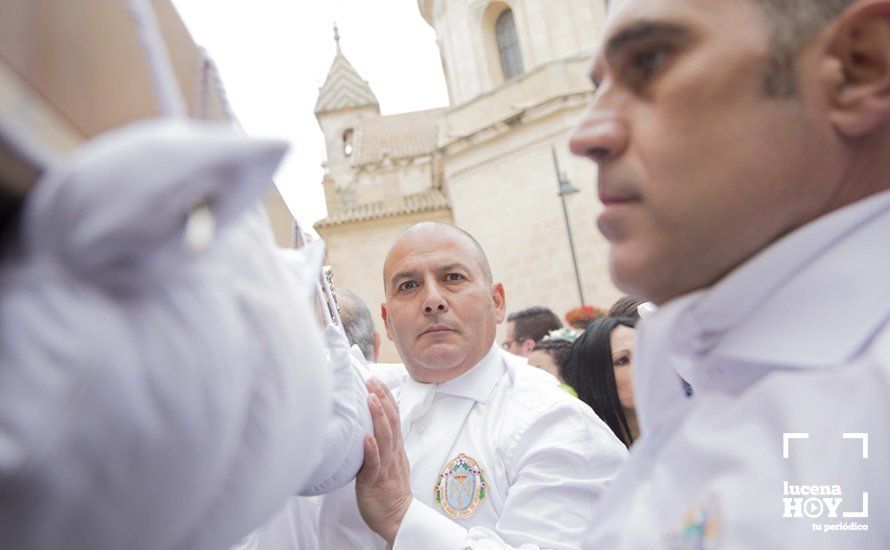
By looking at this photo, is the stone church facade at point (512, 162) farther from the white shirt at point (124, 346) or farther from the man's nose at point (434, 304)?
the white shirt at point (124, 346)

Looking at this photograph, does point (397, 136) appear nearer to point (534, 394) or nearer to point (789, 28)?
point (534, 394)

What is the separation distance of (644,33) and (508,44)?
16.0 meters

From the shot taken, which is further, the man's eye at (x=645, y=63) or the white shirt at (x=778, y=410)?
the man's eye at (x=645, y=63)

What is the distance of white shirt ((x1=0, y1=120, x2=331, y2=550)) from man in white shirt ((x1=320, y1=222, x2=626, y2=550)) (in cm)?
91

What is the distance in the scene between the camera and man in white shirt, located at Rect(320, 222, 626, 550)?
1620 mm

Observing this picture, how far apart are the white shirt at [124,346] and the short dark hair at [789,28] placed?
71 centimetres

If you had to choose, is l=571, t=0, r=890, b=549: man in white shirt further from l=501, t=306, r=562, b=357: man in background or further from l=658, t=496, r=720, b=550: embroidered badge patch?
l=501, t=306, r=562, b=357: man in background

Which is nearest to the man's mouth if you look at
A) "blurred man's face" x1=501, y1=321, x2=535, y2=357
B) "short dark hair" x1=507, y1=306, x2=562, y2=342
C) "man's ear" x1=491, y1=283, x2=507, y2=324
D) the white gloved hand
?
"man's ear" x1=491, y1=283, x2=507, y2=324

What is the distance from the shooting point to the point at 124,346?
1.42ft

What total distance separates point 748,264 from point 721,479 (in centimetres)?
29

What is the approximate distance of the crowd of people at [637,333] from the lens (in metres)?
0.43

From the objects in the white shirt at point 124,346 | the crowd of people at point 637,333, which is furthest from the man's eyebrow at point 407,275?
the white shirt at point 124,346

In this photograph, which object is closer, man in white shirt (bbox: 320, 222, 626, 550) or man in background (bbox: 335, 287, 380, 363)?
man in white shirt (bbox: 320, 222, 626, 550)

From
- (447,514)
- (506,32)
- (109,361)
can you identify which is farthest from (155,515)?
(506,32)
